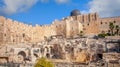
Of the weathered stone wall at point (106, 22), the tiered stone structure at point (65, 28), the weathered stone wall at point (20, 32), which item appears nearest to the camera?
the weathered stone wall at point (20, 32)

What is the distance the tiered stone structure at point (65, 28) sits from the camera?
53.0 meters

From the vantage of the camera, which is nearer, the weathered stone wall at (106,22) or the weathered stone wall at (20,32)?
the weathered stone wall at (20,32)

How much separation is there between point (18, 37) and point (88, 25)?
18.6m

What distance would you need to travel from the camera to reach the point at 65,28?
61.5 m

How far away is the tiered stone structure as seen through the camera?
5299 cm

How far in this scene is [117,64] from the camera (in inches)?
1206

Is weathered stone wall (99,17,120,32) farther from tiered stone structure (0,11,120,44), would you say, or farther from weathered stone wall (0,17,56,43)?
weathered stone wall (0,17,56,43)

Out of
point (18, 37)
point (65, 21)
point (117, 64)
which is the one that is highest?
point (65, 21)

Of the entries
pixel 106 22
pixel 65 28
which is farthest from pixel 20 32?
pixel 106 22

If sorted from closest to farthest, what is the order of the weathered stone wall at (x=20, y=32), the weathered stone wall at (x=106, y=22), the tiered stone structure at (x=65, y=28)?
1. the weathered stone wall at (x=20, y=32)
2. the tiered stone structure at (x=65, y=28)
3. the weathered stone wall at (x=106, y=22)

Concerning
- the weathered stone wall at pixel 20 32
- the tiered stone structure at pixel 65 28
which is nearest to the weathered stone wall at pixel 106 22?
the tiered stone structure at pixel 65 28

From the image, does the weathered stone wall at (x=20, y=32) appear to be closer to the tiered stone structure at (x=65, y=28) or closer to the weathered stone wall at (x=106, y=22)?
the tiered stone structure at (x=65, y=28)

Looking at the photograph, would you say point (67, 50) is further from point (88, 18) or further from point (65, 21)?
point (88, 18)

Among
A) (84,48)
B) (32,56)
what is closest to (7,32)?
(32,56)
